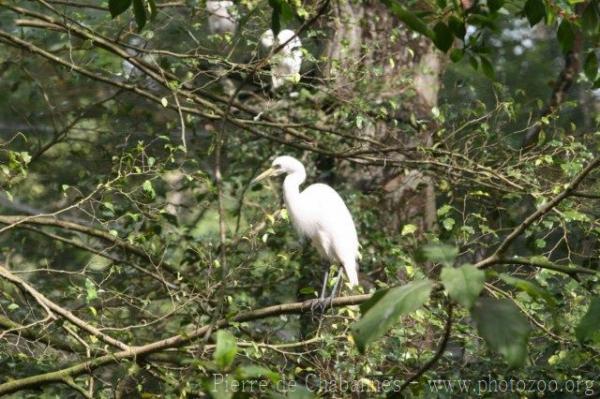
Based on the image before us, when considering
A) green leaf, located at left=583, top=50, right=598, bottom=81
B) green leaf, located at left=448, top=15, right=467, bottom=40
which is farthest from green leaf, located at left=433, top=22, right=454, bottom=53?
green leaf, located at left=583, top=50, right=598, bottom=81

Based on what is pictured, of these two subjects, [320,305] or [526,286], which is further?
[320,305]

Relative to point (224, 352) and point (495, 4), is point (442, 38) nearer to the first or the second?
point (495, 4)

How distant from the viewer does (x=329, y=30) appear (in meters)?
5.52

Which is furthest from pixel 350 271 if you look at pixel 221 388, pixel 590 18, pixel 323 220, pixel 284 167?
pixel 221 388

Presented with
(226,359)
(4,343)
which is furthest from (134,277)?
(226,359)

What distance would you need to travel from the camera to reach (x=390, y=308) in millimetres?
895

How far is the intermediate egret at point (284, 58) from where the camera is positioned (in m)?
3.73

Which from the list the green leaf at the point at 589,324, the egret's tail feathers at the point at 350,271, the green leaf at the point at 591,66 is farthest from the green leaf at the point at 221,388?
the egret's tail feathers at the point at 350,271

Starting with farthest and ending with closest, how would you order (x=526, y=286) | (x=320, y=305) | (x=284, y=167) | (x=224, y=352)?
(x=284, y=167) < (x=320, y=305) < (x=224, y=352) < (x=526, y=286)

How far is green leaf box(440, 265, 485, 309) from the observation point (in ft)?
2.93

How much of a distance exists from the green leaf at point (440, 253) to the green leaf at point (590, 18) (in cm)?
75

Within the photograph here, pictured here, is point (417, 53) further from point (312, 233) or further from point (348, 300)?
point (348, 300)

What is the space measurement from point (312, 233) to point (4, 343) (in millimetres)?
1583

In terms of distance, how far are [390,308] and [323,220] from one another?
3.40 m
